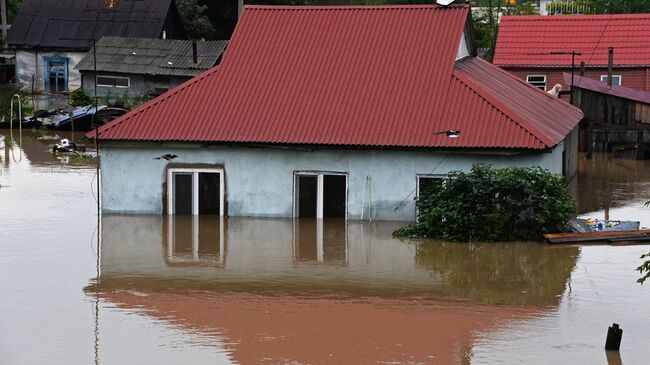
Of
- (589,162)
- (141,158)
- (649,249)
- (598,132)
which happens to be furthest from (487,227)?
(598,132)

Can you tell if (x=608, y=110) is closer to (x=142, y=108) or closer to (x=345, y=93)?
(x=345, y=93)

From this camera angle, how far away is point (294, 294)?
70.7 ft

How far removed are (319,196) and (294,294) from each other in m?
7.91

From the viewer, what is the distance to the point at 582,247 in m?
26.2

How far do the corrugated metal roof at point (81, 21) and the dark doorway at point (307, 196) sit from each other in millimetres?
36688

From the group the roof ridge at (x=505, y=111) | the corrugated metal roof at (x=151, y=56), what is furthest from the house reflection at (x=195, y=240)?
the corrugated metal roof at (x=151, y=56)

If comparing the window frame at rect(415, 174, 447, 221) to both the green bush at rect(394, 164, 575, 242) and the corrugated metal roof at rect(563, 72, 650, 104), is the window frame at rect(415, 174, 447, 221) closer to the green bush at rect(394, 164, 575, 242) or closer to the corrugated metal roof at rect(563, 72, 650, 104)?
the green bush at rect(394, 164, 575, 242)

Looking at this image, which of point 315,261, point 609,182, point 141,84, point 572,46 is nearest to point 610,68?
point 572,46

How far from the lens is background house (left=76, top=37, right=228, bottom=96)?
58.9m

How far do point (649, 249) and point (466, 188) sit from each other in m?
3.95

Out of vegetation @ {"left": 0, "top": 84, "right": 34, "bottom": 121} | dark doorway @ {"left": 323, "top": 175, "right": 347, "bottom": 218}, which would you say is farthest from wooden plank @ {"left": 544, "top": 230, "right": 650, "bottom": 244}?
vegetation @ {"left": 0, "top": 84, "right": 34, "bottom": 121}

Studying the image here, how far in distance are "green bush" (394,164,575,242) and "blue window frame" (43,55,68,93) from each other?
135 feet

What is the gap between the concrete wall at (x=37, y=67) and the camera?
64.2m

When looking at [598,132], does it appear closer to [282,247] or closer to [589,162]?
[589,162]
